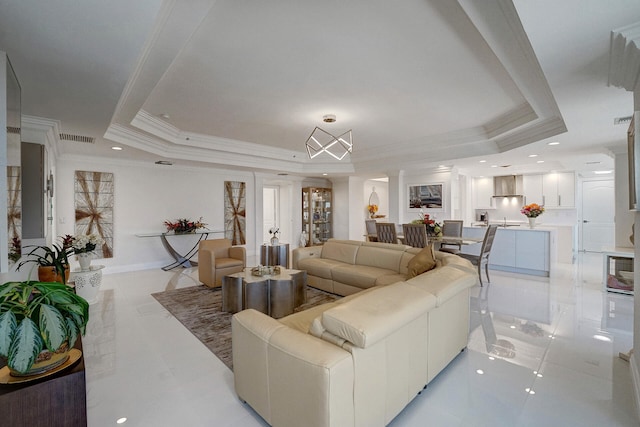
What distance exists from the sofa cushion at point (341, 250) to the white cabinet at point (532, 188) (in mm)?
6244

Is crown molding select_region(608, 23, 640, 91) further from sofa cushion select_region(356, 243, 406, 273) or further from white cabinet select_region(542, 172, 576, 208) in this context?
white cabinet select_region(542, 172, 576, 208)

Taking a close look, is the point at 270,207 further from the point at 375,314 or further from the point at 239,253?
the point at 375,314

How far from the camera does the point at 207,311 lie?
366 cm

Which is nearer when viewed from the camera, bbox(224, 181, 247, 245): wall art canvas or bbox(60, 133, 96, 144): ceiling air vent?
bbox(60, 133, 96, 144): ceiling air vent

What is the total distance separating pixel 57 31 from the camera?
1.84 meters

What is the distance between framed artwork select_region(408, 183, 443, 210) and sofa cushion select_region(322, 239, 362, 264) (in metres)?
3.36

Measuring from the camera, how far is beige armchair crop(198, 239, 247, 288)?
4605 millimetres

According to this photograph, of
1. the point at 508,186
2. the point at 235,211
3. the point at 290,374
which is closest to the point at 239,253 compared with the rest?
the point at 235,211

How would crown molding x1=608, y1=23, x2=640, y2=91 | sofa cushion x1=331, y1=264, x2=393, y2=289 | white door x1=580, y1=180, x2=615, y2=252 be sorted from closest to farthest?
crown molding x1=608, y1=23, x2=640, y2=91 → sofa cushion x1=331, y1=264, x2=393, y2=289 → white door x1=580, y1=180, x2=615, y2=252

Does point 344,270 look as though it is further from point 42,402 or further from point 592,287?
point 592,287

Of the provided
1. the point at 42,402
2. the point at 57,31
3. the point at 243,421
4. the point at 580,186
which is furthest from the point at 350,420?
the point at 580,186

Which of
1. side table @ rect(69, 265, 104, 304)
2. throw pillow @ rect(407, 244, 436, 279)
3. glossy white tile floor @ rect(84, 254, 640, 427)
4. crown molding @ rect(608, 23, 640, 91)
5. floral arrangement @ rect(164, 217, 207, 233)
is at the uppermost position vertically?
crown molding @ rect(608, 23, 640, 91)

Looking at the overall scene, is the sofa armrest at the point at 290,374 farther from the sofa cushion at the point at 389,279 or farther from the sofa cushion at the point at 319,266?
the sofa cushion at the point at 319,266

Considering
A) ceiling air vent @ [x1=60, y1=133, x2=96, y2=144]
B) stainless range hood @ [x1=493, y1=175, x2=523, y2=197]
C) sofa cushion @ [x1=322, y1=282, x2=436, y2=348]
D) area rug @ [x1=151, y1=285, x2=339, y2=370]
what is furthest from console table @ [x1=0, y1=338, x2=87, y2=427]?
stainless range hood @ [x1=493, y1=175, x2=523, y2=197]
